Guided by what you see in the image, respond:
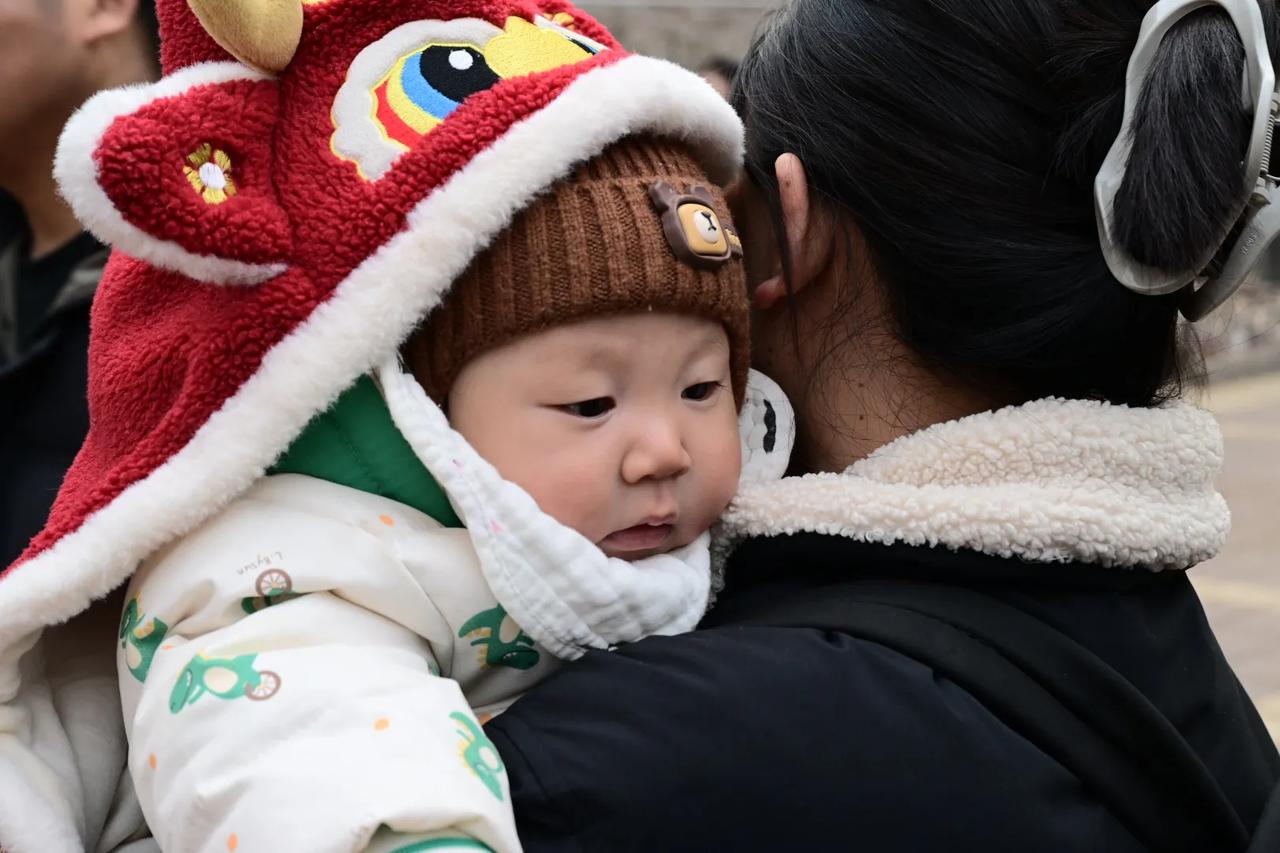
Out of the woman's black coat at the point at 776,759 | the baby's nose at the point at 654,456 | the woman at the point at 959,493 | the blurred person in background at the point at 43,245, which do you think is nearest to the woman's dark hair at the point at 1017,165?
the woman at the point at 959,493

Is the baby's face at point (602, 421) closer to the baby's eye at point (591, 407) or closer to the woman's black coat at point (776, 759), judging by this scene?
the baby's eye at point (591, 407)

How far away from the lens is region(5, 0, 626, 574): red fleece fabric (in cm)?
125

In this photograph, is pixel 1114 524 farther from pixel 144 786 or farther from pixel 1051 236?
pixel 144 786

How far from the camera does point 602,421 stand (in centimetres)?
141

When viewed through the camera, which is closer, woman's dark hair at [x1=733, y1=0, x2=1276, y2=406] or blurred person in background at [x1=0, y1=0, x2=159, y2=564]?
woman's dark hair at [x1=733, y1=0, x2=1276, y2=406]

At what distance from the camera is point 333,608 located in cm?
127

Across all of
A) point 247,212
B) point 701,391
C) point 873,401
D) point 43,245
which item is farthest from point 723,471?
point 43,245

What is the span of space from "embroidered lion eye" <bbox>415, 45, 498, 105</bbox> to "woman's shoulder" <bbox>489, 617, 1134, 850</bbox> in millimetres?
602

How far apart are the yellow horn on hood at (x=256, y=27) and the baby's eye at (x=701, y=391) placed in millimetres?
534

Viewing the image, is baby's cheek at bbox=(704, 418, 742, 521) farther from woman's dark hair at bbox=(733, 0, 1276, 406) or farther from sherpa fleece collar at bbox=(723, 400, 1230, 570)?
woman's dark hair at bbox=(733, 0, 1276, 406)

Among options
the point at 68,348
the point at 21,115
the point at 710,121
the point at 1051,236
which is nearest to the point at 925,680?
the point at 1051,236

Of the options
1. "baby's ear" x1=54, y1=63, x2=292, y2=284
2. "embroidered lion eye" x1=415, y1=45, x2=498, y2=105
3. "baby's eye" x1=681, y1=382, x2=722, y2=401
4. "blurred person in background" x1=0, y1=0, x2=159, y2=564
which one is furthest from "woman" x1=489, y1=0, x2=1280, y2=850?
"blurred person in background" x1=0, y1=0, x2=159, y2=564

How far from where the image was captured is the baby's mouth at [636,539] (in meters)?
1.46

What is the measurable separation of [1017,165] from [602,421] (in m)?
0.50
